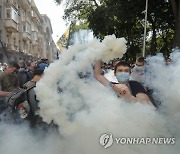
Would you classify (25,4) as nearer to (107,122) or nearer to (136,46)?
(136,46)

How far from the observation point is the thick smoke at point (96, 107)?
400 centimetres

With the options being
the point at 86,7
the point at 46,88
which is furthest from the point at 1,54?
the point at 46,88

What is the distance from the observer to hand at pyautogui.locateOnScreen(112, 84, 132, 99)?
412 cm

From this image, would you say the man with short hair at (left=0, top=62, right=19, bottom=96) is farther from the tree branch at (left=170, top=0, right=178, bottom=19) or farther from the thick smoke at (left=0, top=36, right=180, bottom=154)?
the tree branch at (left=170, top=0, right=178, bottom=19)

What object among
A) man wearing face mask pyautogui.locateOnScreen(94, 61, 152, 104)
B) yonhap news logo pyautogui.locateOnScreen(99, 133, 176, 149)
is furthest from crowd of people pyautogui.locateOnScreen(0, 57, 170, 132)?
yonhap news logo pyautogui.locateOnScreen(99, 133, 176, 149)

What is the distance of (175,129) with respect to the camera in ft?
13.5

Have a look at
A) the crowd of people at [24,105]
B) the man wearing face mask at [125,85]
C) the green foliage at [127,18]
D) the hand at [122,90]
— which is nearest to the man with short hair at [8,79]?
the crowd of people at [24,105]

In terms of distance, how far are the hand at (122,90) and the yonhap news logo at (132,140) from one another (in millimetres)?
463

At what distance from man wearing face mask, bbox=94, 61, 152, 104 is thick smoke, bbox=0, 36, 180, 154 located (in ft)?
0.23

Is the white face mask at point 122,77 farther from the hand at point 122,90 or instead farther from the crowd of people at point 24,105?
the crowd of people at point 24,105

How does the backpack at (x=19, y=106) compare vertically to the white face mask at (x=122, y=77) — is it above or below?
below

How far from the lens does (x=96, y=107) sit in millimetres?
4133

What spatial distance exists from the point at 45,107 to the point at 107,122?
0.81 m

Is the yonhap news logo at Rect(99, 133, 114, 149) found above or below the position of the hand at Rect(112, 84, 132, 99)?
below
